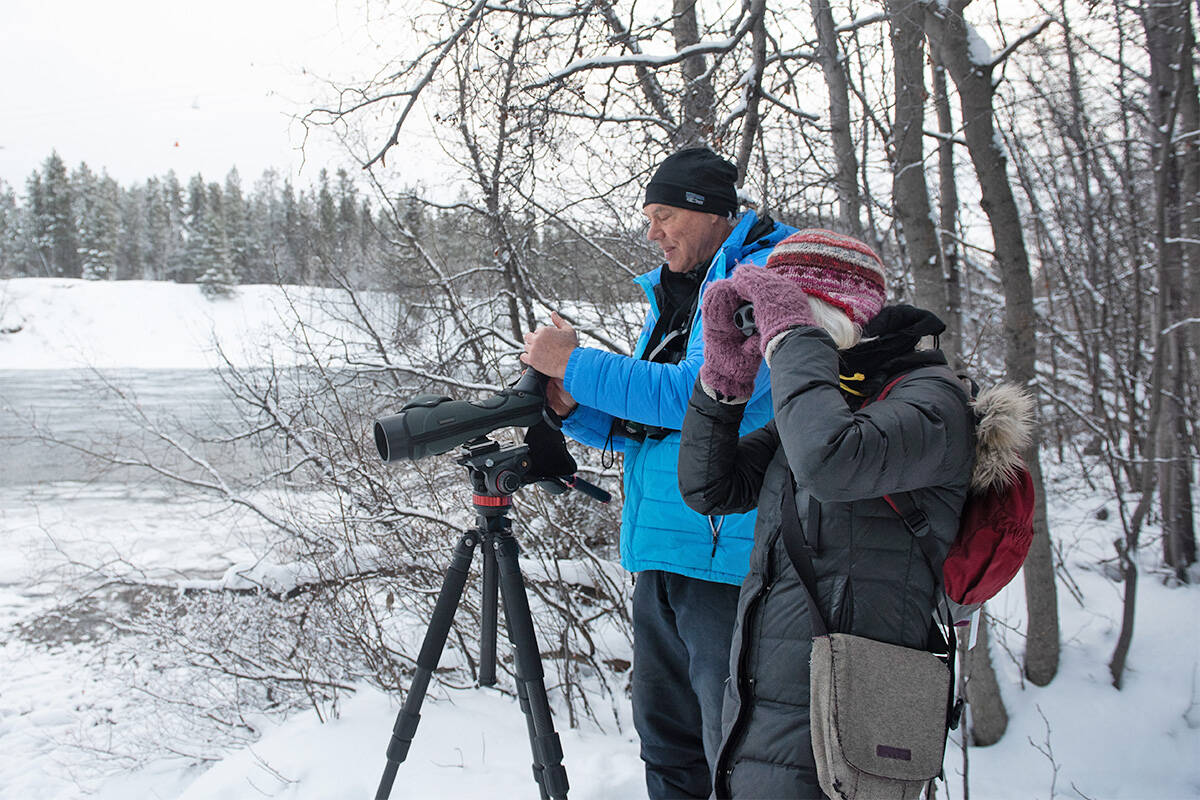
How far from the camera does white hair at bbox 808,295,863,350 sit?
1.24 metres

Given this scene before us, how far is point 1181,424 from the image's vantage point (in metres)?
4.29

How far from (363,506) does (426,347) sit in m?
2.06

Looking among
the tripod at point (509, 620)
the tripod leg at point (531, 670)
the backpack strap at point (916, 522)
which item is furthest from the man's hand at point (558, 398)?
the backpack strap at point (916, 522)

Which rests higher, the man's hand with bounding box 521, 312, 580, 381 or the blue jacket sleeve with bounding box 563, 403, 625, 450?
the man's hand with bounding box 521, 312, 580, 381

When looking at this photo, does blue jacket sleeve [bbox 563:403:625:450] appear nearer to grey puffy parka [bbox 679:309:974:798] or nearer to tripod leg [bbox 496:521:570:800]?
tripod leg [bbox 496:521:570:800]

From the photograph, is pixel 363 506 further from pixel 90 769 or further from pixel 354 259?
pixel 354 259

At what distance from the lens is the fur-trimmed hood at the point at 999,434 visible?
Result: 44.3 inches

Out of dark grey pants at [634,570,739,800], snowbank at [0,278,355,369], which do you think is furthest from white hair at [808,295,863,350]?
snowbank at [0,278,355,369]

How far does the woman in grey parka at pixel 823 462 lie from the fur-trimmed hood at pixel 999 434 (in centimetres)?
2

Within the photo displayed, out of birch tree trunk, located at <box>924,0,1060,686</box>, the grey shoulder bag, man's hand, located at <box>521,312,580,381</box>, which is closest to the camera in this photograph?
the grey shoulder bag

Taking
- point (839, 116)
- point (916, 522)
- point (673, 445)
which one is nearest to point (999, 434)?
point (916, 522)

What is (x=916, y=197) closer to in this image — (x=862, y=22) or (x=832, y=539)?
(x=862, y=22)

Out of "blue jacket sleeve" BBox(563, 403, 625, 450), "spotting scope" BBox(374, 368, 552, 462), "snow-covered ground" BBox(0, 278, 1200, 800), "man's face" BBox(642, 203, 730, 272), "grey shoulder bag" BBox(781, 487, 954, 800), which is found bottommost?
"snow-covered ground" BBox(0, 278, 1200, 800)

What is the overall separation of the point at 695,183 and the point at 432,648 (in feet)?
4.14
